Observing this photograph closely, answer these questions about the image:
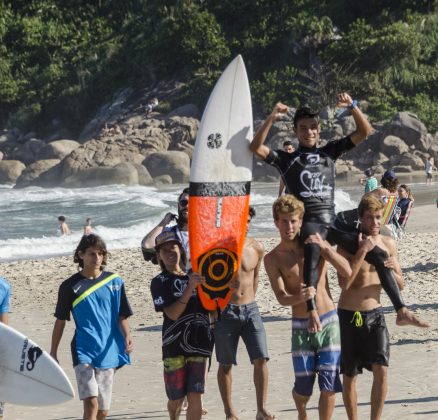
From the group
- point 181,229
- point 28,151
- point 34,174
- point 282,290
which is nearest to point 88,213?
point 34,174

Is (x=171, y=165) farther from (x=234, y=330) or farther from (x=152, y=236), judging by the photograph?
(x=234, y=330)

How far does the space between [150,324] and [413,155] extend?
30.0 metres

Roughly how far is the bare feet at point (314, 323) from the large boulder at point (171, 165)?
1374 inches

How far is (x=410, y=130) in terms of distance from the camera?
40.8 metres

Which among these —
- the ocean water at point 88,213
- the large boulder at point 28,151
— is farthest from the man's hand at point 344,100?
the large boulder at point 28,151

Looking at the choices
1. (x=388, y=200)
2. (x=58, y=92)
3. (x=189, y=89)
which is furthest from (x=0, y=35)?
(x=388, y=200)

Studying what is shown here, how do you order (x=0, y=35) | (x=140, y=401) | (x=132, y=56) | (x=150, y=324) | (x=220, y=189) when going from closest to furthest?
(x=220, y=189)
(x=140, y=401)
(x=150, y=324)
(x=132, y=56)
(x=0, y=35)

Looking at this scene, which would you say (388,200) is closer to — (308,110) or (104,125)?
(308,110)

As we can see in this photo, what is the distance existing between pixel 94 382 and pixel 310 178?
1768 millimetres

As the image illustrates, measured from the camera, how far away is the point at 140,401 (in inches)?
299

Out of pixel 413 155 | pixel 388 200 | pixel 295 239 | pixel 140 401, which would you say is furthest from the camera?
pixel 413 155

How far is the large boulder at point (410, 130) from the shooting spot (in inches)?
1597

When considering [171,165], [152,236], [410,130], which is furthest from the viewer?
[171,165]

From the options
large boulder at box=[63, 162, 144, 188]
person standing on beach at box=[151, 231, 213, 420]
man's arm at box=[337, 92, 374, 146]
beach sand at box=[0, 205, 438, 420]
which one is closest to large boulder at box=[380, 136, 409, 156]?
large boulder at box=[63, 162, 144, 188]
